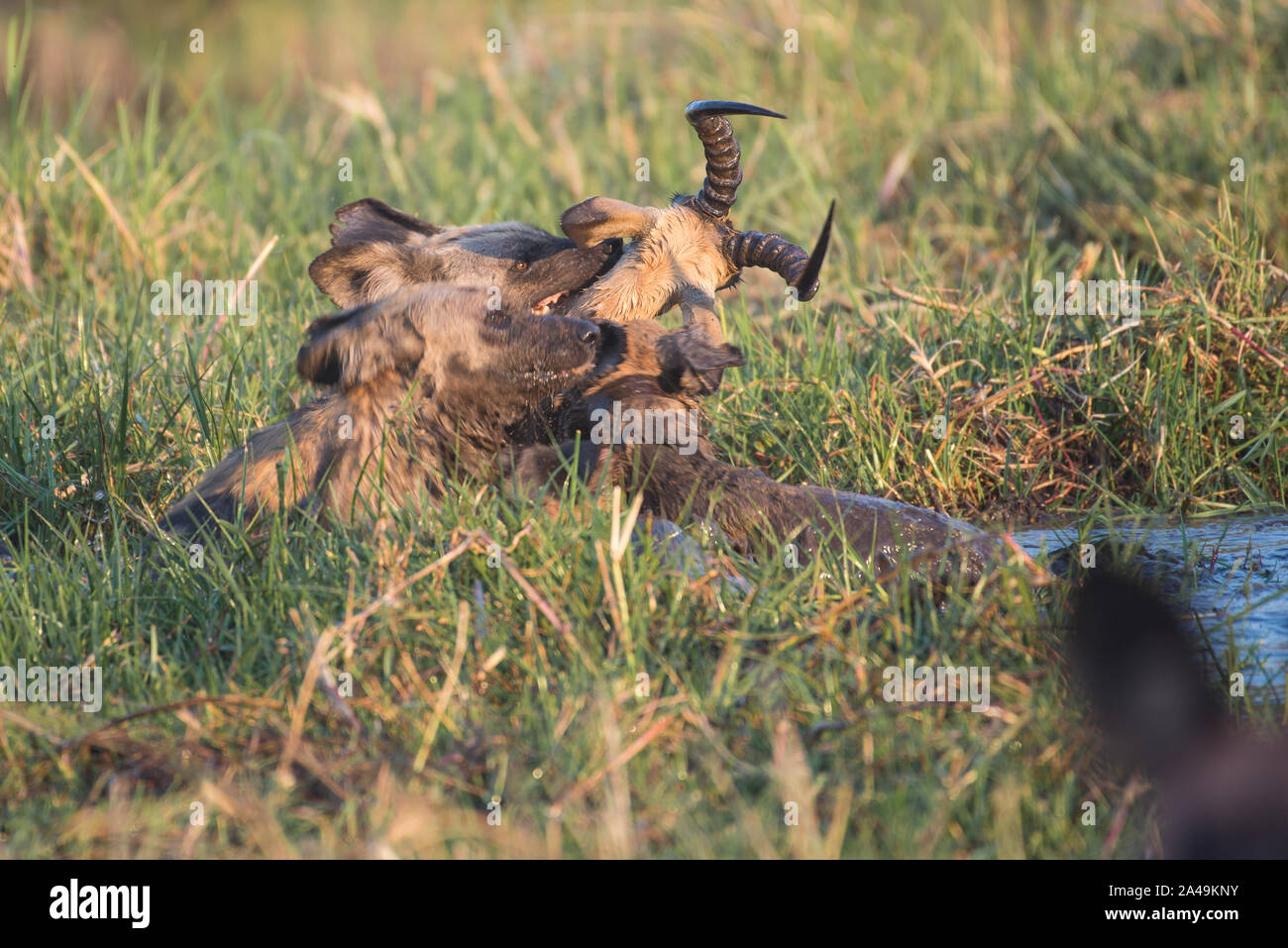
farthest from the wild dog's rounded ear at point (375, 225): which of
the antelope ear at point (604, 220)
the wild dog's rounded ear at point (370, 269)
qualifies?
the antelope ear at point (604, 220)

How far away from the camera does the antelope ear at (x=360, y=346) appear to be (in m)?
4.23

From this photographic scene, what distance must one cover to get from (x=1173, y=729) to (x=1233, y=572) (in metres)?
1.52

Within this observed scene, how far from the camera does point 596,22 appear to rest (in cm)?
944

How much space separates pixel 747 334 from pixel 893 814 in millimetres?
3111

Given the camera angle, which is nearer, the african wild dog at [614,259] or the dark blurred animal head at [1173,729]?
the dark blurred animal head at [1173,729]

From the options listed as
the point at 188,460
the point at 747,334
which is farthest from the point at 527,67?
the point at 188,460

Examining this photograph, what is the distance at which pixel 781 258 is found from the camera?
187 inches

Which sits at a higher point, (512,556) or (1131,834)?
(512,556)

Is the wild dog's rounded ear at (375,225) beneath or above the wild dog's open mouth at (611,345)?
above

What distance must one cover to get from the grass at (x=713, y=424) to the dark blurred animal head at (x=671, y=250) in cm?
51

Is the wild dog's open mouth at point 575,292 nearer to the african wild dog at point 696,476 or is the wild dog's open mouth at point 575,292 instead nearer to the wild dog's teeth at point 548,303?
the wild dog's teeth at point 548,303
